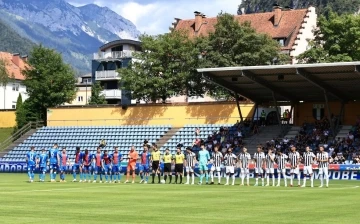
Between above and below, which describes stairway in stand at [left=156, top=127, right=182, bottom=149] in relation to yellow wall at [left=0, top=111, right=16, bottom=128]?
below

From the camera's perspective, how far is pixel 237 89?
55.2 m

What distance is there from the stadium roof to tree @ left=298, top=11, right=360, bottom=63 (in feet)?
55.1

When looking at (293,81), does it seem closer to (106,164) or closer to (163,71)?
(106,164)

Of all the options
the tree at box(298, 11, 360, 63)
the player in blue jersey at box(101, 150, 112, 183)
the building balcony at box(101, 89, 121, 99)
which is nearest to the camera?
the player in blue jersey at box(101, 150, 112, 183)

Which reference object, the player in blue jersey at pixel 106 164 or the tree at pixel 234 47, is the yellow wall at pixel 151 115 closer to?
the tree at pixel 234 47

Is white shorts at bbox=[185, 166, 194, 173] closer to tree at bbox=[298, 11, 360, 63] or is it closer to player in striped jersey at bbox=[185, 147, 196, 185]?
player in striped jersey at bbox=[185, 147, 196, 185]

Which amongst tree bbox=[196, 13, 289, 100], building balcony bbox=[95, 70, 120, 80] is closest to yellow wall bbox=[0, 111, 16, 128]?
tree bbox=[196, 13, 289, 100]

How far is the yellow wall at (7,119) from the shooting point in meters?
81.8

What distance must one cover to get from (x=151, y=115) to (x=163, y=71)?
8.42m

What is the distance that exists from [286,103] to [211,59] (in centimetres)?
1551

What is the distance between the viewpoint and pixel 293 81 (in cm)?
5147

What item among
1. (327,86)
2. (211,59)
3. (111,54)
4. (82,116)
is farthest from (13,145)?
(111,54)

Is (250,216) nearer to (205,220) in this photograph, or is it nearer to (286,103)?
(205,220)

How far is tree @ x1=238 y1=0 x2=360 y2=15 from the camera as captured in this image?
14950cm
